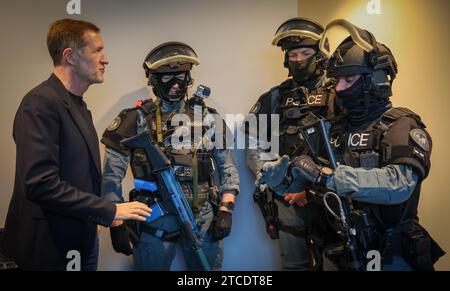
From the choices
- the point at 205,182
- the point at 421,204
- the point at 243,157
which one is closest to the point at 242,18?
the point at 243,157

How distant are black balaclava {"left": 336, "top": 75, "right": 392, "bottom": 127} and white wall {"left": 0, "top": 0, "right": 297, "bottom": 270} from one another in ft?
2.27

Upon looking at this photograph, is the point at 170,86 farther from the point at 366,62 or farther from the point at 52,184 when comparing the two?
the point at 366,62

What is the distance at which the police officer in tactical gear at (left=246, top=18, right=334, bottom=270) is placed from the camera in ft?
6.56

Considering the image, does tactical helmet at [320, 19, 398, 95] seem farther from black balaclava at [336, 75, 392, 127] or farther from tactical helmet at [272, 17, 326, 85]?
tactical helmet at [272, 17, 326, 85]

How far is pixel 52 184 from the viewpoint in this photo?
4.64 feet

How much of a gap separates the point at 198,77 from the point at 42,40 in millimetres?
872

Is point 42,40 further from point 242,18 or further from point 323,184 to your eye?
point 323,184

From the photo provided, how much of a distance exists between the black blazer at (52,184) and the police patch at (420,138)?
1.20 m

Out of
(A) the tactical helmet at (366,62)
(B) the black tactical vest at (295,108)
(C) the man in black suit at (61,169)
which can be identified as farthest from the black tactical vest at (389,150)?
(C) the man in black suit at (61,169)

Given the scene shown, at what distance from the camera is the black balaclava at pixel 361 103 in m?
1.65

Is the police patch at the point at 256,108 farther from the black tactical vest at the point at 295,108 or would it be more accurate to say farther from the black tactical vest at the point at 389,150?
the black tactical vest at the point at 389,150

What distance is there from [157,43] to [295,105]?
86 cm

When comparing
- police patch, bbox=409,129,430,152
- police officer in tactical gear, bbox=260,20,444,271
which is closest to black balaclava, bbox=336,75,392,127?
police officer in tactical gear, bbox=260,20,444,271

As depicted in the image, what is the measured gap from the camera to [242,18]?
7.41 feet
